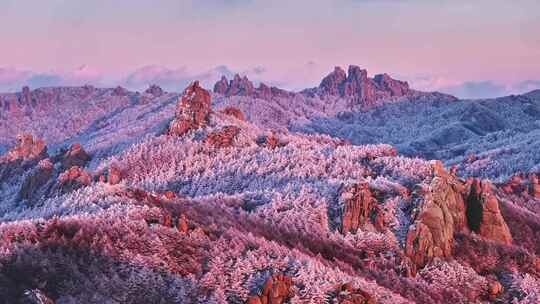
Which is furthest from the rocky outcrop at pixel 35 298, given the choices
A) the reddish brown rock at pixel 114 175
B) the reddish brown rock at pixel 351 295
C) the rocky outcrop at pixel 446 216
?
the reddish brown rock at pixel 114 175

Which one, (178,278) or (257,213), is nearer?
(178,278)

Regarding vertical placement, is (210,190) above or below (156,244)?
below

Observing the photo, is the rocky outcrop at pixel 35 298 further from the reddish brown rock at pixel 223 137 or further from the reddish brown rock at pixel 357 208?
the reddish brown rock at pixel 223 137

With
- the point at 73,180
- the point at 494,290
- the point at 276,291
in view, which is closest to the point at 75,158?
the point at 73,180

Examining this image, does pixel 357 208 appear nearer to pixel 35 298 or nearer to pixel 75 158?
pixel 35 298

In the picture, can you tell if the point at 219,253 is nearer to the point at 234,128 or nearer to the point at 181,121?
the point at 234,128

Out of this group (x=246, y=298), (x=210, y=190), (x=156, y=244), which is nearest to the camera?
(x=246, y=298)

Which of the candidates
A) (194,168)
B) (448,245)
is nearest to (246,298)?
(448,245)

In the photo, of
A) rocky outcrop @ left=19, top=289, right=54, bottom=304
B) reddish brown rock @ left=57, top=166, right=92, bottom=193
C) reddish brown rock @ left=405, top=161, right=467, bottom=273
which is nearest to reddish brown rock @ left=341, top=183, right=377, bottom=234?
reddish brown rock @ left=405, top=161, right=467, bottom=273
